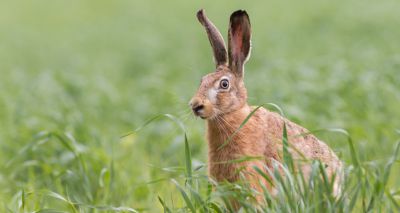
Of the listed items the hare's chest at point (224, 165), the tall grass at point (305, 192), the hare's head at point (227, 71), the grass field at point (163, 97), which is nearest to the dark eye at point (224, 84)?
the hare's head at point (227, 71)

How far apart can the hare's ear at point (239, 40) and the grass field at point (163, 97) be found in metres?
0.40

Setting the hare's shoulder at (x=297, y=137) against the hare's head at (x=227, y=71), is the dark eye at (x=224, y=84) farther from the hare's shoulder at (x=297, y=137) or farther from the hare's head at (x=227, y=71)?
the hare's shoulder at (x=297, y=137)

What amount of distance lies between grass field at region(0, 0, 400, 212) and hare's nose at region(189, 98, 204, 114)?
0.35 ft

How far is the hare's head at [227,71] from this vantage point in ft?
16.1

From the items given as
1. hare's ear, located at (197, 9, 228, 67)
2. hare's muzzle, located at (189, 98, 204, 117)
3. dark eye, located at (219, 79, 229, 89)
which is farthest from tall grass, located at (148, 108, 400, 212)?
hare's ear, located at (197, 9, 228, 67)

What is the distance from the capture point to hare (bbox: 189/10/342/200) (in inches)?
189

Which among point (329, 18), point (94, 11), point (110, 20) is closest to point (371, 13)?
point (329, 18)

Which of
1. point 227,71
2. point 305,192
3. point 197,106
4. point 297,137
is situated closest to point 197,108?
point 197,106

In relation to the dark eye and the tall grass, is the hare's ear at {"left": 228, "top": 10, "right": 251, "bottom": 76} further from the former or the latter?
the tall grass

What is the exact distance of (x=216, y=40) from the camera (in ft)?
16.4

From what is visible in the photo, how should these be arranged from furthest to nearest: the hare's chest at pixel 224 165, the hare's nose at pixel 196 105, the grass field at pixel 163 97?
the grass field at pixel 163 97
the hare's chest at pixel 224 165
the hare's nose at pixel 196 105

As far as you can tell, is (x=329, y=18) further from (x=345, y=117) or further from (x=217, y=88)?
(x=217, y=88)

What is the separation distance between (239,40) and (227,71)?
0.19 meters

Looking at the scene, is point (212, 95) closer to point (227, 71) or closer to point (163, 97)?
point (227, 71)
